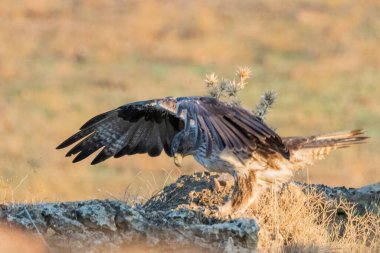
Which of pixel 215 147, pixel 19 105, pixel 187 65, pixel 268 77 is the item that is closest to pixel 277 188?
pixel 215 147

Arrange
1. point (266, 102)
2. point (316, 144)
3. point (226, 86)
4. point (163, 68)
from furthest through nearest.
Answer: point (163, 68), point (266, 102), point (226, 86), point (316, 144)

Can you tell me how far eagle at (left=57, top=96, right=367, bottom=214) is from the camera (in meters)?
7.69

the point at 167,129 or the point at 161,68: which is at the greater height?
the point at 161,68

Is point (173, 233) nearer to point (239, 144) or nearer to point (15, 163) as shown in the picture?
point (239, 144)

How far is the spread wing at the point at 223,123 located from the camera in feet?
24.9

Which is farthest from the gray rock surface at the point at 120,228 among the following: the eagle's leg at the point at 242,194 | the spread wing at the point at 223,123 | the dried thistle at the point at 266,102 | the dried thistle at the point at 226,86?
the dried thistle at the point at 266,102

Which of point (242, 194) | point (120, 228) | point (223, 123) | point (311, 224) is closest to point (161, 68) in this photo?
point (242, 194)

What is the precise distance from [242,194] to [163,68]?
19581 millimetres

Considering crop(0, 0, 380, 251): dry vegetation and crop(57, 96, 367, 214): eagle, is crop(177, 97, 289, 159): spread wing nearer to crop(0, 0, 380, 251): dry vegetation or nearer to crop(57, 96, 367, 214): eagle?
crop(57, 96, 367, 214): eagle

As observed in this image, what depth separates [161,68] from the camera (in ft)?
90.2

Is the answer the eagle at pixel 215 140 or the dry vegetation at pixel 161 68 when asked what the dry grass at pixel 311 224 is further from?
the dry vegetation at pixel 161 68

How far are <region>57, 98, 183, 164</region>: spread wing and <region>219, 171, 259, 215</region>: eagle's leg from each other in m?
1.00

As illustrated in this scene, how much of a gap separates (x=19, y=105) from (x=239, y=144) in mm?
15559

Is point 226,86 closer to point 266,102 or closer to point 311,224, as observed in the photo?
point 266,102
